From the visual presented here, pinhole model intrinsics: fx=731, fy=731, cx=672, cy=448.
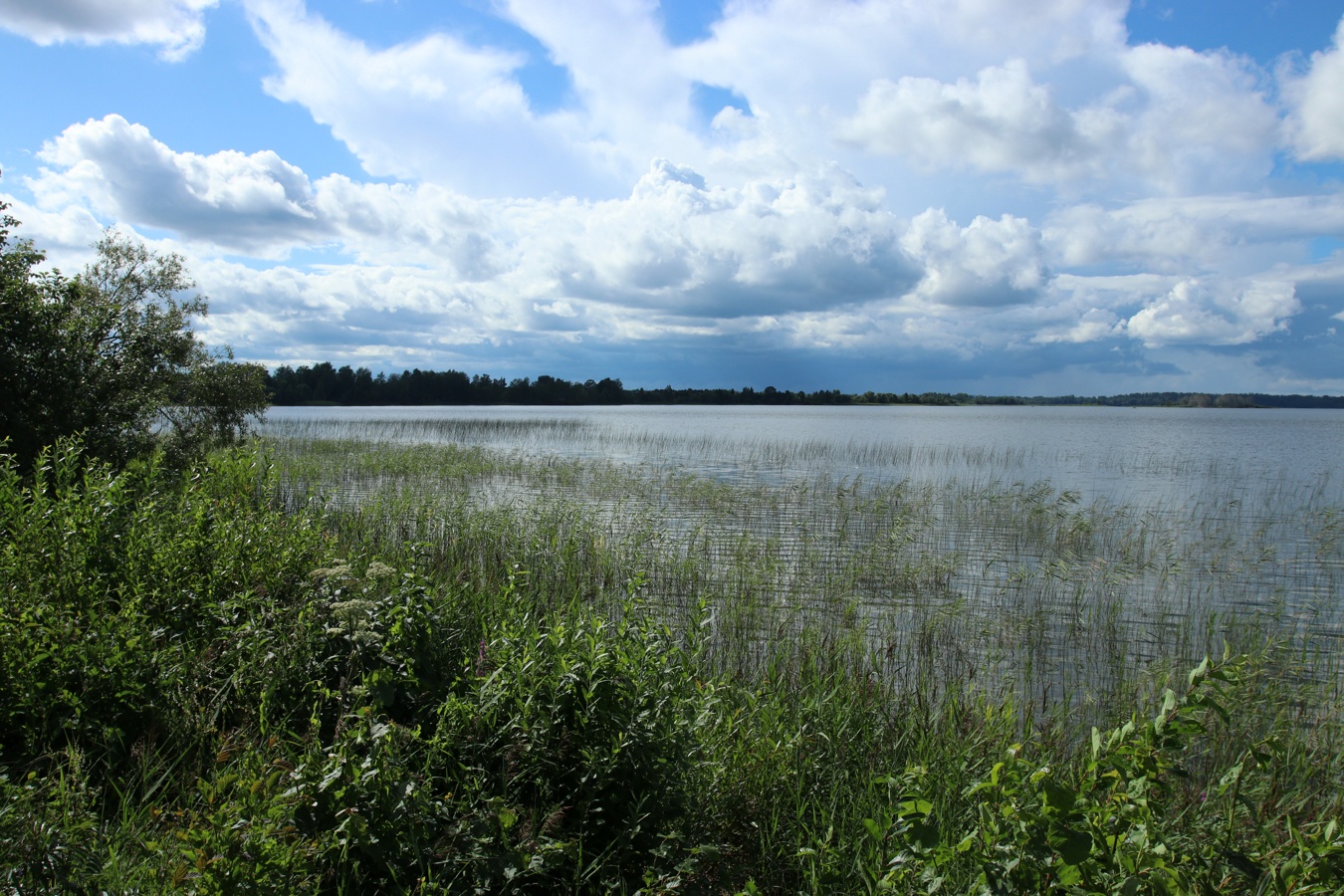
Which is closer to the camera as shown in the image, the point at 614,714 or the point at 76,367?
the point at 614,714

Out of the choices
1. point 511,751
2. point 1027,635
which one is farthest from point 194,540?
point 1027,635

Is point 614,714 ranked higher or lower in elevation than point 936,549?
higher

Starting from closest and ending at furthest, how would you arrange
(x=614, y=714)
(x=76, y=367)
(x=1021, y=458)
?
(x=614, y=714) → (x=76, y=367) → (x=1021, y=458)

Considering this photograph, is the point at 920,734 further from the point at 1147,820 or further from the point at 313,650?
the point at 313,650

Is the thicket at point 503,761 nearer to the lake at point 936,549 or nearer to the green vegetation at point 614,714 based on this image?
the green vegetation at point 614,714

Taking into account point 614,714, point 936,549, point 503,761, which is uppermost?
point 614,714

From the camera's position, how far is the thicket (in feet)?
8.69

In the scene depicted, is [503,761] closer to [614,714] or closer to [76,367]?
[614,714]

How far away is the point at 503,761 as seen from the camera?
387 centimetres

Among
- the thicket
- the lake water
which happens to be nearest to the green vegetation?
the thicket

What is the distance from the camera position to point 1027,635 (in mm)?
8453

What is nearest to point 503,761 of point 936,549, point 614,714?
point 614,714

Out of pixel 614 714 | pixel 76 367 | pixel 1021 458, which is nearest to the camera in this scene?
pixel 614 714

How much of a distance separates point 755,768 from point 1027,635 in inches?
209
